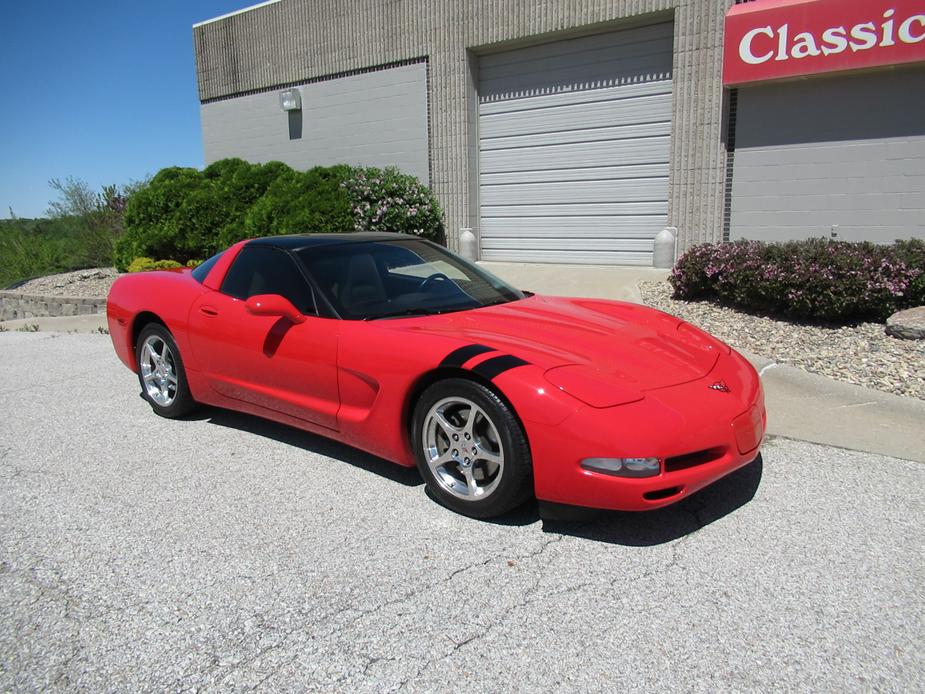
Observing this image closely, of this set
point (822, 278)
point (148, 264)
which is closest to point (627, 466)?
point (822, 278)

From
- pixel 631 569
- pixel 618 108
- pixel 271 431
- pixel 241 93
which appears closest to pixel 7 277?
pixel 241 93

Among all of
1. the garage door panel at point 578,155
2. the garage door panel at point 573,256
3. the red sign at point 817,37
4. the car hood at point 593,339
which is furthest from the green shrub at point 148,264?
the car hood at point 593,339

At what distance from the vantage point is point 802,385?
5586mm

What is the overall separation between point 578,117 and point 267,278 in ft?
27.2

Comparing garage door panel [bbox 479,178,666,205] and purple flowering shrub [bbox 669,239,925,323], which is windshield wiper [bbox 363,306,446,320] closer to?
purple flowering shrub [bbox 669,239,925,323]

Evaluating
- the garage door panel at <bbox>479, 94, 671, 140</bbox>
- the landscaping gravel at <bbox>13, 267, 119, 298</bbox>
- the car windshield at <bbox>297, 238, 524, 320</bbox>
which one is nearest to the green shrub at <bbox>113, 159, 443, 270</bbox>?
the landscaping gravel at <bbox>13, 267, 119, 298</bbox>

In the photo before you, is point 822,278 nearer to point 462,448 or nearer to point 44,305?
point 462,448

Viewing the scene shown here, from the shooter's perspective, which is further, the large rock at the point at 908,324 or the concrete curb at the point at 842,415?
the large rock at the point at 908,324

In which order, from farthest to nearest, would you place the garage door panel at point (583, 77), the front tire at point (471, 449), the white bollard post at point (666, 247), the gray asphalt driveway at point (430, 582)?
1. the garage door panel at point (583, 77)
2. the white bollard post at point (666, 247)
3. the front tire at point (471, 449)
4. the gray asphalt driveway at point (430, 582)

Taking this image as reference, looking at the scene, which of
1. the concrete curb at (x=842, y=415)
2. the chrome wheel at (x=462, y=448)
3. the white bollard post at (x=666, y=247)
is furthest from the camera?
the white bollard post at (x=666, y=247)

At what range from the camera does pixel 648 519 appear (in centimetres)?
338

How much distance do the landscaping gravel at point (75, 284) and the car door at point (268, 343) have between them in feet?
30.8

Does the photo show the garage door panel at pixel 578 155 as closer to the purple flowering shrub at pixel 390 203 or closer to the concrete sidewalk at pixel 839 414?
the purple flowering shrub at pixel 390 203

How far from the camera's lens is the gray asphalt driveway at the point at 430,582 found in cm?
237
